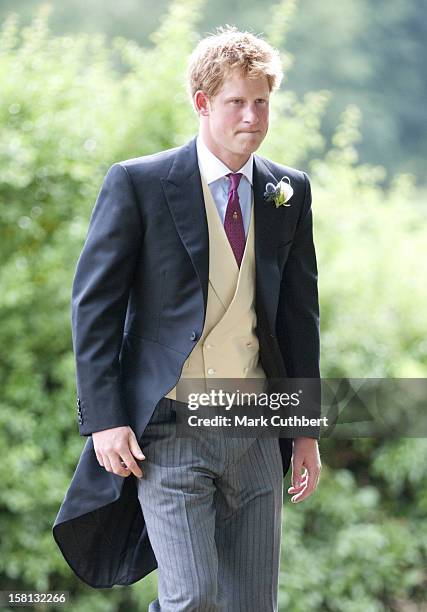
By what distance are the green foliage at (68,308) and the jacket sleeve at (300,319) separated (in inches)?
78.6

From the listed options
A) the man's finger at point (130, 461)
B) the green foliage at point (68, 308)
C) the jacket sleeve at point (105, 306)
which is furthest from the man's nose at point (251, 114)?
the green foliage at point (68, 308)

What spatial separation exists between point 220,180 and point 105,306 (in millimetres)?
365

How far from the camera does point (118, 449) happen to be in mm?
2234

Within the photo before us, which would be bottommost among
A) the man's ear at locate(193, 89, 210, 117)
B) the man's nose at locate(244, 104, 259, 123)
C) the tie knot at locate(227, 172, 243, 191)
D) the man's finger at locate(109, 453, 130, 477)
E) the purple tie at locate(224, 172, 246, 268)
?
the man's finger at locate(109, 453, 130, 477)

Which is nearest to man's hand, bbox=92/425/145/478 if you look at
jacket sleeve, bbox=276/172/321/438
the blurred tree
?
jacket sleeve, bbox=276/172/321/438

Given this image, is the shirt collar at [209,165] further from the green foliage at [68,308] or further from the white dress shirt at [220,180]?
the green foliage at [68,308]

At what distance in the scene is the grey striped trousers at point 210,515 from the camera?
2199 mm

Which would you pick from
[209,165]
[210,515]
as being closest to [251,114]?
[209,165]

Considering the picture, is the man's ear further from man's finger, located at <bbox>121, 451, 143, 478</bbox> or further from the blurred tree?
the blurred tree

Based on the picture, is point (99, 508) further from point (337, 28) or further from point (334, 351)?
point (337, 28)

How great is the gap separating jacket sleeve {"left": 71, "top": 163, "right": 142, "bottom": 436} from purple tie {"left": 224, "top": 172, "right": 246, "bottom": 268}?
0.19 m

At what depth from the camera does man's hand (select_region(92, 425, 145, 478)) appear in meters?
2.23

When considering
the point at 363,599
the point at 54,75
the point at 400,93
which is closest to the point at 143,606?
the point at 363,599

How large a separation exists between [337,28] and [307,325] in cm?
523
